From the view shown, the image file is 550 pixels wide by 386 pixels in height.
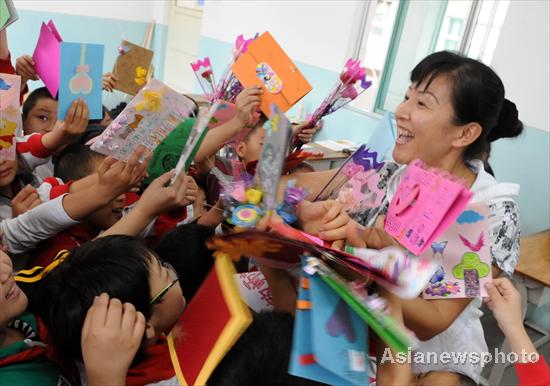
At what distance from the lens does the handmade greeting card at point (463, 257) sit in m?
0.78

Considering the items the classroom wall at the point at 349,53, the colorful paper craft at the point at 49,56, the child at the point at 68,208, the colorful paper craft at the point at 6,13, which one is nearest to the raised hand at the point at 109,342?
the child at the point at 68,208

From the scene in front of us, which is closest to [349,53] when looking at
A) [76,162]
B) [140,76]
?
[140,76]

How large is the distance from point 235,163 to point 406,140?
53cm

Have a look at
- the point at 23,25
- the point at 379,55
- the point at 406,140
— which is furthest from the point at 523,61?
the point at 23,25

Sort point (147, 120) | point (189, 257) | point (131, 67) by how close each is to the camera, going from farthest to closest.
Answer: point (131, 67) < point (189, 257) < point (147, 120)

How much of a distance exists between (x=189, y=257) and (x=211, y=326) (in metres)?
0.62

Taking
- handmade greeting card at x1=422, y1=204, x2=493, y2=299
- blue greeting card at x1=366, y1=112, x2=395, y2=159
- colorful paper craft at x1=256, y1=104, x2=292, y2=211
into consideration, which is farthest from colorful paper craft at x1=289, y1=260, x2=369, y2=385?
blue greeting card at x1=366, y1=112, x2=395, y2=159

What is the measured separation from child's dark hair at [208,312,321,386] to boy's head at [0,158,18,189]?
1136 millimetres

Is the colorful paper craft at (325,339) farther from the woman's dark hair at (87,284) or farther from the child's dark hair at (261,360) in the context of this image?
the woman's dark hair at (87,284)

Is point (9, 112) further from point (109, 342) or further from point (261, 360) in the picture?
point (261, 360)

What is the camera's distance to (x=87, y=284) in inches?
37.9

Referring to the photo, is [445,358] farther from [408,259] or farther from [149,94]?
[149,94]

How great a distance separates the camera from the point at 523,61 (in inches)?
123

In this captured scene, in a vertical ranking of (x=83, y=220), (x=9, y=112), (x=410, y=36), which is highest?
(x=410, y=36)
